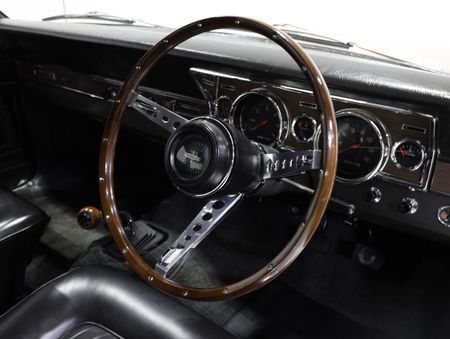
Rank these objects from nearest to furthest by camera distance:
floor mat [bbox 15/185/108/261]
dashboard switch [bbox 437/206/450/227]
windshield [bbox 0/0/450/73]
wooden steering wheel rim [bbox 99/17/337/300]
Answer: wooden steering wheel rim [bbox 99/17/337/300] < dashboard switch [bbox 437/206/450/227] < windshield [bbox 0/0/450/73] < floor mat [bbox 15/185/108/261]

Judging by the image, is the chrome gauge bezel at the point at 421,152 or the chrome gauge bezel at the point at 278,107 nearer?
the chrome gauge bezel at the point at 421,152

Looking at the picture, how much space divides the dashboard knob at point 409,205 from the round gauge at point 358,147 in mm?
120

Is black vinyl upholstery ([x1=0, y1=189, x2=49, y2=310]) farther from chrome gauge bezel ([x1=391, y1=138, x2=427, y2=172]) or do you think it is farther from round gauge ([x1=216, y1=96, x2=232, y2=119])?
chrome gauge bezel ([x1=391, y1=138, x2=427, y2=172])

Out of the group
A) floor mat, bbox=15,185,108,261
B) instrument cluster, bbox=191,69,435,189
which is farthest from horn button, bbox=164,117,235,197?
floor mat, bbox=15,185,108,261

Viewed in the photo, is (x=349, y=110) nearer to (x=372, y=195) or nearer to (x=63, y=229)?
(x=372, y=195)

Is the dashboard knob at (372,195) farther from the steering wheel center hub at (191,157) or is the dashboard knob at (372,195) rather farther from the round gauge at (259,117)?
the steering wheel center hub at (191,157)

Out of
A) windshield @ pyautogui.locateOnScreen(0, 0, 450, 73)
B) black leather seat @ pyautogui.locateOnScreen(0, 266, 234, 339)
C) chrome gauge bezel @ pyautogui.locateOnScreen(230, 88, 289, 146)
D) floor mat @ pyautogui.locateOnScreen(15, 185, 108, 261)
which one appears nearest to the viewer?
black leather seat @ pyautogui.locateOnScreen(0, 266, 234, 339)

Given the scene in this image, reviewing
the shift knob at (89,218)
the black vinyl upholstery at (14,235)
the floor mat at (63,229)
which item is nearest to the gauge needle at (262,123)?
the shift knob at (89,218)

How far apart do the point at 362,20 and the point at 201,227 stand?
1227mm

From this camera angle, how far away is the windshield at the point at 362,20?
160 centimetres

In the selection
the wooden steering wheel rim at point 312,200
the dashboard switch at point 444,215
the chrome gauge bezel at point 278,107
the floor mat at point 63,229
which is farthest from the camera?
the floor mat at point 63,229

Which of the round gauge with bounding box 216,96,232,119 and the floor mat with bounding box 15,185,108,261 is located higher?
the round gauge with bounding box 216,96,232,119

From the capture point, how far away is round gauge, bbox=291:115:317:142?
4.03 feet

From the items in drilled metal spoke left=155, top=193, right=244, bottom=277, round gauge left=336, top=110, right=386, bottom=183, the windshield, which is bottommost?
drilled metal spoke left=155, top=193, right=244, bottom=277
